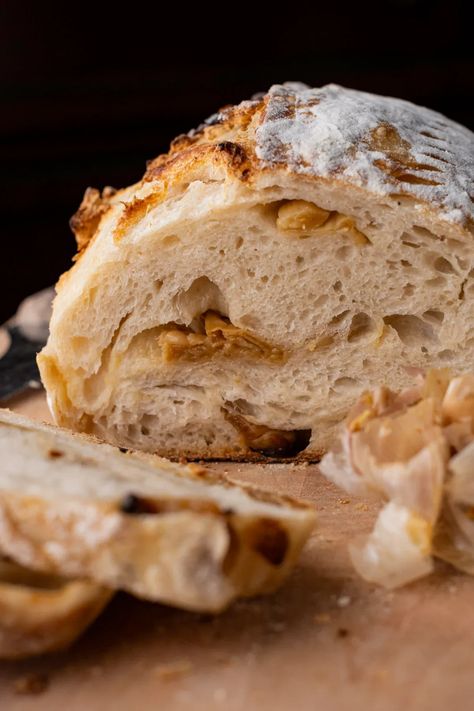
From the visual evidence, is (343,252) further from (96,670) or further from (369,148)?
(96,670)

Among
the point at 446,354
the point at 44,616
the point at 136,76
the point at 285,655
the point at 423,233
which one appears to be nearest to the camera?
the point at 44,616

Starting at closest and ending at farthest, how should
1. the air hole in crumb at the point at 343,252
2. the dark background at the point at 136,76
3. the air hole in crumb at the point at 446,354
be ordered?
the air hole in crumb at the point at 343,252, the air hole in crumb at the point at 446,354, the dark background at the point at 136,76

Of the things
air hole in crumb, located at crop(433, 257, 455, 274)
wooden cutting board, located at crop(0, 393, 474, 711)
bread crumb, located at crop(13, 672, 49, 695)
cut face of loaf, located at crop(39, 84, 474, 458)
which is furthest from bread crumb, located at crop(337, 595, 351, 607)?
air hole in crumb, located at crop(433, 257, 455, 274)

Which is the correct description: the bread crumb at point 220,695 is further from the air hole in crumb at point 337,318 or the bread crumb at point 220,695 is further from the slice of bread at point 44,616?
the air hole in crumb at point 337,318

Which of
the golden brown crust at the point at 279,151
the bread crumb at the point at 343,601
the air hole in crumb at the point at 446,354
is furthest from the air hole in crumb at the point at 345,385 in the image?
the bread crumb at the point at 343,601

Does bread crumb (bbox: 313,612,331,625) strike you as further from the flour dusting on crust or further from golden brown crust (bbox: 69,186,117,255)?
golden brown crust (bbox: 69,186,117,255)

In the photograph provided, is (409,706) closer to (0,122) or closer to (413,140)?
(413,140)

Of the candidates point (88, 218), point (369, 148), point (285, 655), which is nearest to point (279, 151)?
point (369, 148)
